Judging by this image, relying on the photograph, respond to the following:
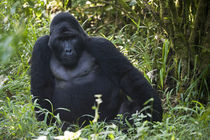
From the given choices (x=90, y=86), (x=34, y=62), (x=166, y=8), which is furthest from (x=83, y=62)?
(x=166, y=8)

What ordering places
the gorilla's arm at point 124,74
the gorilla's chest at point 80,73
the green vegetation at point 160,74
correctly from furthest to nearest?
the gorilla's chest at point 80,73 < the gorilla's arm at point 124,74 < the green vegetation at point 160,74

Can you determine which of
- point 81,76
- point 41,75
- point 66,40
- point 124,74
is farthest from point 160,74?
point 41,75

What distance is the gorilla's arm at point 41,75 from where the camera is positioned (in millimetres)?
3432

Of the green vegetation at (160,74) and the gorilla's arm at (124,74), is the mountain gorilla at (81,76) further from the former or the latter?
the green vegetation at (160,74)

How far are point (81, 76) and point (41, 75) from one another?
36 cm

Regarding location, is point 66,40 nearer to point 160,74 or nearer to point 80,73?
point 80,73

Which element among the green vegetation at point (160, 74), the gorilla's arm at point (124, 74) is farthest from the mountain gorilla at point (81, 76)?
the green vegetation at point (160, 74)

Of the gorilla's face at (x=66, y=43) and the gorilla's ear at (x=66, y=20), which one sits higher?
the gorilla's ear at (x=66, y=20)

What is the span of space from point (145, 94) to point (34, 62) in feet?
3.44

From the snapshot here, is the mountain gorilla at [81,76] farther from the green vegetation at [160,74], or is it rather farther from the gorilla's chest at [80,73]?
A: the green vegetation at [160,74]

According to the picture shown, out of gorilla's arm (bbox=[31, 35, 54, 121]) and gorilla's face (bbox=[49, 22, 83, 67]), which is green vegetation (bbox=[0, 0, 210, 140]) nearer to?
gorilla's arm (bbox=[31, 35, 54, 121])

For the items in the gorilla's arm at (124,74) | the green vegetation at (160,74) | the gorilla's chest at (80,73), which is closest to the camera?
the green vegetation at (160,74)

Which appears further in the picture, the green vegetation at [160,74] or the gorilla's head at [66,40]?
the gorilla's head at [66,40]

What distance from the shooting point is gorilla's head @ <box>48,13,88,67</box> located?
3.30 m
